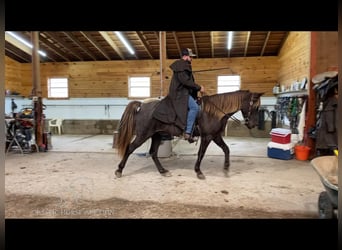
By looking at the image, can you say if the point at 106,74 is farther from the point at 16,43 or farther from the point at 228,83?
the point at 228,83

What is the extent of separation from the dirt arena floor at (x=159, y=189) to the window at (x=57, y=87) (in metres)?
5.86

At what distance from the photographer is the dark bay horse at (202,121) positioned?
390 cm

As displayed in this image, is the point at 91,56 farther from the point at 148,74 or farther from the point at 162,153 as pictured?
the point at 162,153

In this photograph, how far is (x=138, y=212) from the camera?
2.67 meters

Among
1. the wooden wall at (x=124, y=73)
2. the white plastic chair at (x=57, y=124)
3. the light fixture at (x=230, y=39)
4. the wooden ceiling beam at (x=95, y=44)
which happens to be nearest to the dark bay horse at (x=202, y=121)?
the light fixture at (x=230, y=39)

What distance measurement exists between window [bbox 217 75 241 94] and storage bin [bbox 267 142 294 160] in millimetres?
4770

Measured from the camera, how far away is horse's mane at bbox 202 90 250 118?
392cm

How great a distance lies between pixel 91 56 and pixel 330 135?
849cm

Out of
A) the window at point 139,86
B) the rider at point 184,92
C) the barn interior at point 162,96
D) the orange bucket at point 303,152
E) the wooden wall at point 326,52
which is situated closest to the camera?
the barn interior at point 162,96

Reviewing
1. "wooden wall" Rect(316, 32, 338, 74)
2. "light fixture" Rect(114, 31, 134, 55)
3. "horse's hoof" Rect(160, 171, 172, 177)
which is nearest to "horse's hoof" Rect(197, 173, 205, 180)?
"horse's hoof" Rect(160, 171, 172, 177)

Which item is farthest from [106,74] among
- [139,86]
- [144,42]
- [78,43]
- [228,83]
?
[228,83]

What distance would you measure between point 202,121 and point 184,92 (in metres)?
0.53

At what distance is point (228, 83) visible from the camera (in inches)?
380

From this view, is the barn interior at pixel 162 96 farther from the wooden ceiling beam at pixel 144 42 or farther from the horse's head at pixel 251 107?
the horse's head at pixel 251 107
